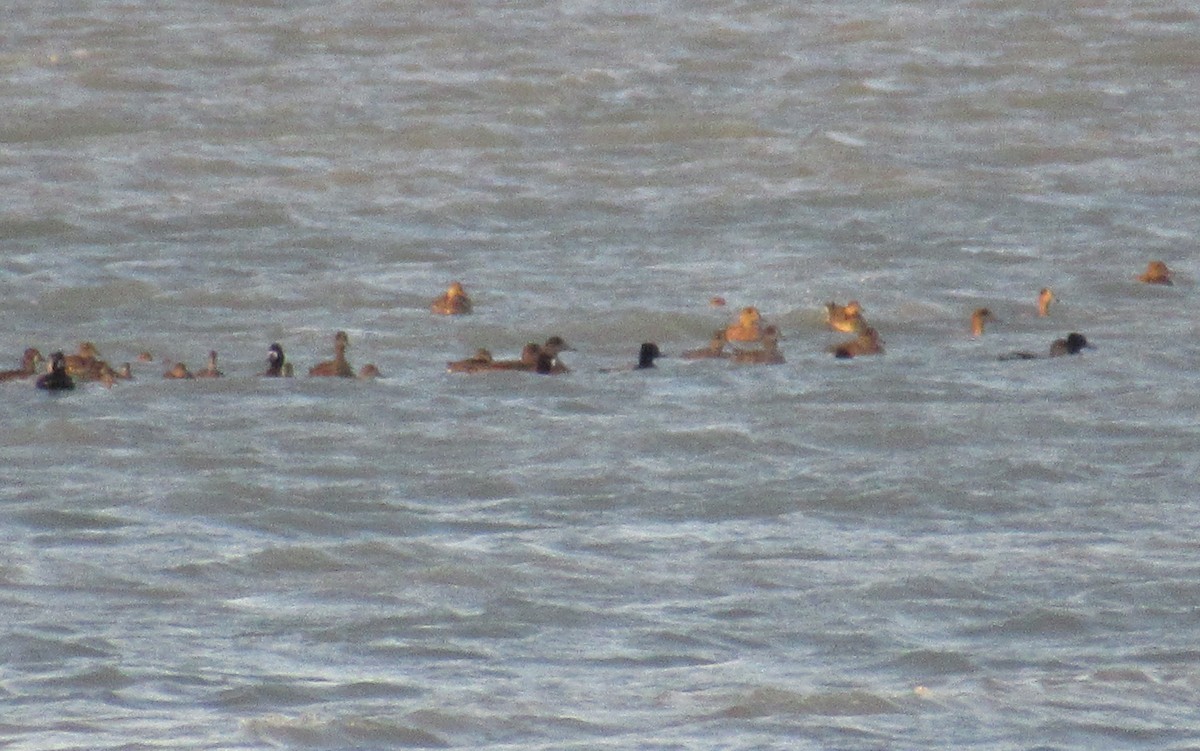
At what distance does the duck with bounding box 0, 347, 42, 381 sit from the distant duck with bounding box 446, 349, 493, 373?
2446 mm

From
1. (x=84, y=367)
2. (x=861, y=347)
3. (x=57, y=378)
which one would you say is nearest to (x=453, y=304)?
(x=861, y=347)

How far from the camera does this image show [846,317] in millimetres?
18078

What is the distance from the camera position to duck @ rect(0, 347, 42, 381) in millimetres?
16422

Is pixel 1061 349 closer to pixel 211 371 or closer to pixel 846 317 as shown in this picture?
pixel 846 317

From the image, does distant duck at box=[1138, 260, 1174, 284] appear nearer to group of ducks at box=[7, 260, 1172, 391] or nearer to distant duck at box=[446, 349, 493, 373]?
group of ducks at box=[7, 260, 1172, 391]

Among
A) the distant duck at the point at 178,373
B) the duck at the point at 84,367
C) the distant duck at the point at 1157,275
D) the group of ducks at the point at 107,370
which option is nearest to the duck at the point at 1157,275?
the distant duck at the point at 1157,275

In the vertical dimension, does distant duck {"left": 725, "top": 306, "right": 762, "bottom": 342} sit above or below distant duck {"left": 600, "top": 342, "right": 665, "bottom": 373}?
above

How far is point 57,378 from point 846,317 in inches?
202

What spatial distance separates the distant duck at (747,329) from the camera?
17.7 m

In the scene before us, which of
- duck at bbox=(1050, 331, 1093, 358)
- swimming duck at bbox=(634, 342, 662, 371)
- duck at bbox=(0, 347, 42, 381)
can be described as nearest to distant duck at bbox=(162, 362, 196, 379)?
duck at bbox=(0, 347, 42, 381)

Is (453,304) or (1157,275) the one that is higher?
(1157,275)

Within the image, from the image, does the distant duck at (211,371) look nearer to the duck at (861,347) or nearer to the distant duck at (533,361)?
the distant duck at (533,361)

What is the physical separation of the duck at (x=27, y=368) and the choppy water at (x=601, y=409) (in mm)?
613

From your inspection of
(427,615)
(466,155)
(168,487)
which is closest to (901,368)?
(168,487)
